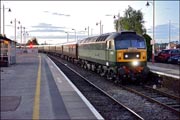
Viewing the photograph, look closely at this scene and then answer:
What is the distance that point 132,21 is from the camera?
235 feet

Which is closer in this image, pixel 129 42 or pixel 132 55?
pixel 132 55

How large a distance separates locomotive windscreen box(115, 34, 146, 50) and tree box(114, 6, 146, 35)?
47227 millimetres

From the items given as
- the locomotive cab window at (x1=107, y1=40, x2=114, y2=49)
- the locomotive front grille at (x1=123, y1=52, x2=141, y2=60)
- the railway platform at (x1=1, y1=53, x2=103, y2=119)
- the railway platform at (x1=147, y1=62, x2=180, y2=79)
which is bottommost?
the railway platform at (x1=1, y1=53, x2=103, y2=119)

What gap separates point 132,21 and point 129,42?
51063 millimetres

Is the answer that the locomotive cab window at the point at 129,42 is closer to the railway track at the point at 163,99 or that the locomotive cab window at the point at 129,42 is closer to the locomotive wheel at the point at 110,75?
the locomotive wheel at the point at 110,75

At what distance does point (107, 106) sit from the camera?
46.2 ft

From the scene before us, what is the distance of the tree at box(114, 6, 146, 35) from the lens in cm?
6975

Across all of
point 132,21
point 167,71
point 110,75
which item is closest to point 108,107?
point 110,75

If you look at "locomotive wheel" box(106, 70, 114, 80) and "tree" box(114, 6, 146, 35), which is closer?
"locomotive wheel" box(106, 70, 114, 80)

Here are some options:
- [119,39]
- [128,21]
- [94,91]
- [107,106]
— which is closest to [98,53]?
[119,39]

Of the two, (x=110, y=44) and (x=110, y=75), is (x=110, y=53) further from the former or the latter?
(x=110, y=75)

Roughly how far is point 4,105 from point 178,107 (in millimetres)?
6628

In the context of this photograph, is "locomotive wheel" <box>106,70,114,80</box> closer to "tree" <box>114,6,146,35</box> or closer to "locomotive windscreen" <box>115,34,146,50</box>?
"locomotive windscreen" <box>115,34,146,50</box>

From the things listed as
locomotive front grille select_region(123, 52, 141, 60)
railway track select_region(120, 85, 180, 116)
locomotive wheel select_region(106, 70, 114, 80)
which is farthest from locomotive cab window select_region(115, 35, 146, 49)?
railway track select_region(120, 85, 180, 116)
